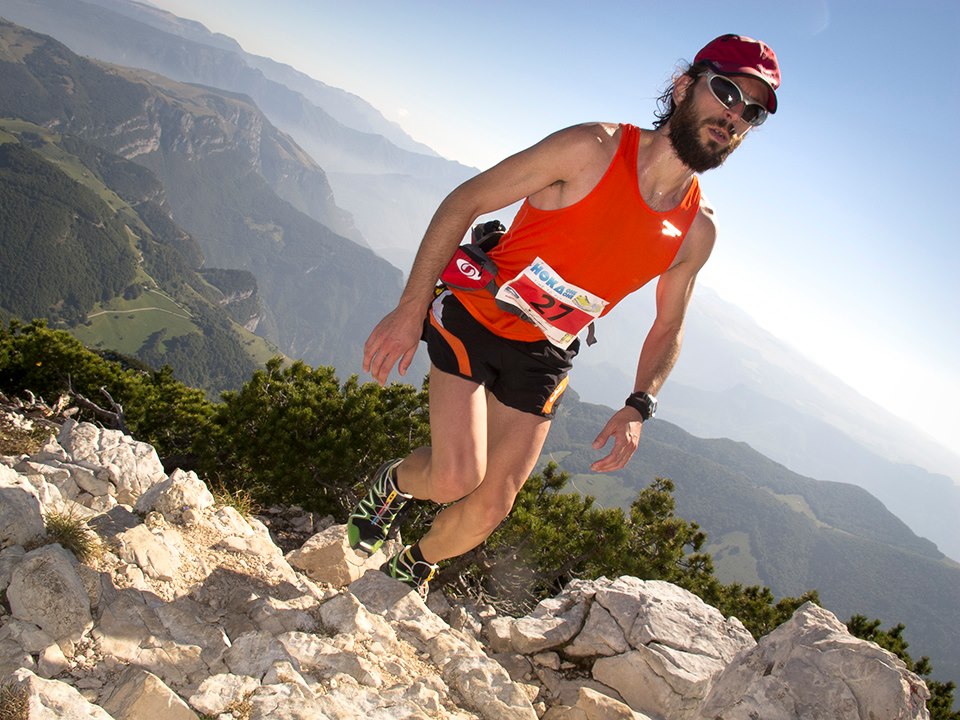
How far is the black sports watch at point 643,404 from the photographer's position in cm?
395

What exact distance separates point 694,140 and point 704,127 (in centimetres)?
8

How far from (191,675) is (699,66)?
441cm

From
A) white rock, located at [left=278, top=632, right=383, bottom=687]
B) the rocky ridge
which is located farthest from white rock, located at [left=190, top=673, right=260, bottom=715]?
white rock, located at [left=278, top=632, right=383, bottom=687]

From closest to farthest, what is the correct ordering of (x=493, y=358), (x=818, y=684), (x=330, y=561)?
(x=493, y=358) < (x=818, y=684) < (x=330, y=561)

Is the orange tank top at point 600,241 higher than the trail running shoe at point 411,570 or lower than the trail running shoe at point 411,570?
higher

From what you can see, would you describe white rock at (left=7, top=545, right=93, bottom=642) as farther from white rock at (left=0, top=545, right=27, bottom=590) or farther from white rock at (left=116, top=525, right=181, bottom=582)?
white rock at (left=116, top=525, right=181, bottom=582)

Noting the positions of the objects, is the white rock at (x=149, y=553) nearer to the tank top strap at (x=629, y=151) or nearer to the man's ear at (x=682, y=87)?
the tank top strap at (x=629, y=151)

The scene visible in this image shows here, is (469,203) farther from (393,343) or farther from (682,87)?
(682,87)

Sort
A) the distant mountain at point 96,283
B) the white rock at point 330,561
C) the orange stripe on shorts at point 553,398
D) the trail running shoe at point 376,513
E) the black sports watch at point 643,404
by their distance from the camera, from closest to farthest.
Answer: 1. the orange stripe on shorts at point 553,398
2. the black sports watch at point 643,404
3. the trail running shoe at point 376,513
4. the white rock at point 330,561
5. the distant mountain at point 96,283

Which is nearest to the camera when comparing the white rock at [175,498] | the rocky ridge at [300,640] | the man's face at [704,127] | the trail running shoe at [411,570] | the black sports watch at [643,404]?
the rocky ridge at [300,640]

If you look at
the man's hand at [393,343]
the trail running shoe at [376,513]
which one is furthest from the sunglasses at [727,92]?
the trail running shoe at [376,513]

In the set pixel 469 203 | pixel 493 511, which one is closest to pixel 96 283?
pixel 493 511

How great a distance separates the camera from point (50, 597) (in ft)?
9.16

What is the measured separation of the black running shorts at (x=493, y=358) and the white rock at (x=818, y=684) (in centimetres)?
238
